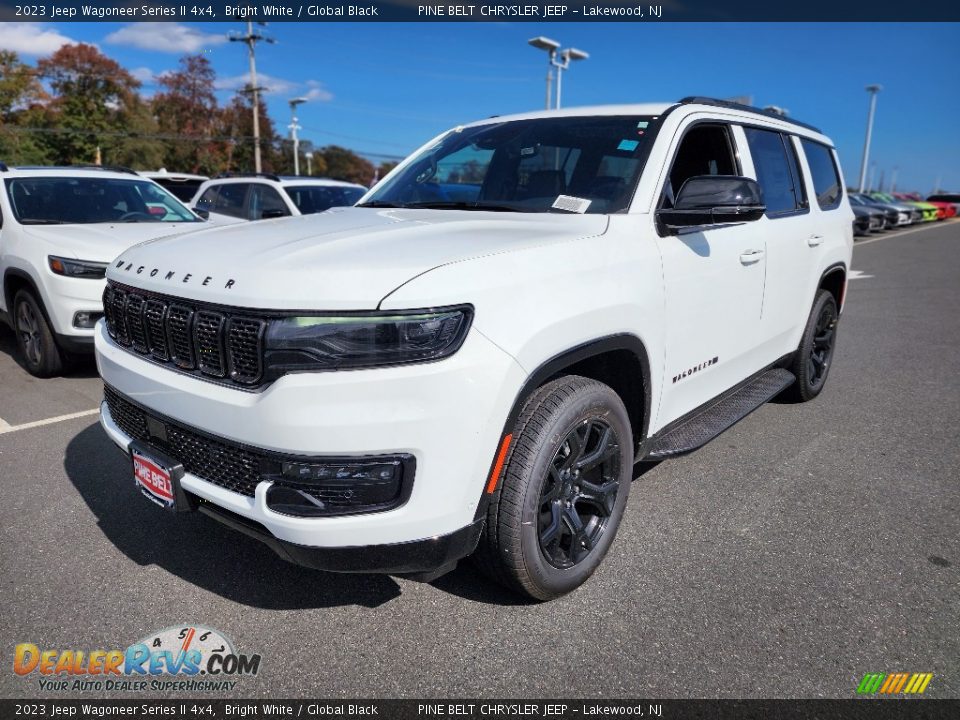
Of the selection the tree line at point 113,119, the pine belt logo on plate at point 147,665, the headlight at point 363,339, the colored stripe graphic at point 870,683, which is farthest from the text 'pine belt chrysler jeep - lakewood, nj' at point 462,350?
the tree line at point 113,119

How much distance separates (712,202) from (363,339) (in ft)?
5.36

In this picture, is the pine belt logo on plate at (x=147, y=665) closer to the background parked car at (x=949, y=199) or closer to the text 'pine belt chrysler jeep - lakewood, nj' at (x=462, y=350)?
the text 'pine belt chrysler jeep - lakewood, nj' at (x=462, y=350)

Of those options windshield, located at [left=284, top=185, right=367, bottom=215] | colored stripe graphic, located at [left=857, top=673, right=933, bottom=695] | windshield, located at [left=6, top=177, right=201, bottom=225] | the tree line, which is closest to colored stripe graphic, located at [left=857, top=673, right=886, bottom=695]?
Answer: colored stripe graphic, located at [left=857, top=673, right=933, bottom=695]

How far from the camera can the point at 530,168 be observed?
341cm

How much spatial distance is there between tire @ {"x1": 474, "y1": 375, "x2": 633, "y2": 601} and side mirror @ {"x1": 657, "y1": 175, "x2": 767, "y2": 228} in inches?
32.0

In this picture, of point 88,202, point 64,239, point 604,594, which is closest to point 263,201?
point 88,202

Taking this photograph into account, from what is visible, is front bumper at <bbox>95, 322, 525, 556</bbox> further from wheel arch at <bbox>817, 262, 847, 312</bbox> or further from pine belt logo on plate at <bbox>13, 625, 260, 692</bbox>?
wheel arch at <bbox>817, 262, 847, 312</bbox>

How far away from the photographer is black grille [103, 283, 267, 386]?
2.11 meters

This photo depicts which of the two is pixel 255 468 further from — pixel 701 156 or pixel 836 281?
pixel 836 281

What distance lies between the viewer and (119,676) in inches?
89.7

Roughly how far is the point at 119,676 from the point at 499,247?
1.89 meters

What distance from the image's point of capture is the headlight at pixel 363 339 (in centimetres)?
200

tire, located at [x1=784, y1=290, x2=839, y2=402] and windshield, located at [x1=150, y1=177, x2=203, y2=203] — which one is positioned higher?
windshield, located at [x1=150, y1=177, x2=203, y2=203]

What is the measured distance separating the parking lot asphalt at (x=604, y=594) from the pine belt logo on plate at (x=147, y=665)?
1.8 inches
